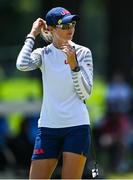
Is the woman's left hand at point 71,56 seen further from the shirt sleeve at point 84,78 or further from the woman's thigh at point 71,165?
the woman's thigh at point 71,165

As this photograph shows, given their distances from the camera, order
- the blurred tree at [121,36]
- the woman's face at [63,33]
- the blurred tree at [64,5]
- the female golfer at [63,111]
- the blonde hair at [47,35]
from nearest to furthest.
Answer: the female golfer at [63,111] < the woman's face at [63,33] < the blonde hair at [47,35] < the blurred tree at [64,5] < the blurred tree at [121,36]

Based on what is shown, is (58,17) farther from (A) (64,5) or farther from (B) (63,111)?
(A) (64,5)

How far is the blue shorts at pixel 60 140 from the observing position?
253 inches

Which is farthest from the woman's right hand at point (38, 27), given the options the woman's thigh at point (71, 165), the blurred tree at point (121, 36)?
the blurred tree at point (121, 36)

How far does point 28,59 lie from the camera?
259 inches

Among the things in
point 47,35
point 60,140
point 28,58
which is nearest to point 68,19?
point 47,35

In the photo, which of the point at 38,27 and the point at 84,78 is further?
the point at 38,27

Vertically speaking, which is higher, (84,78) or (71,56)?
(71,56)

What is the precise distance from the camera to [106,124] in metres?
13.6

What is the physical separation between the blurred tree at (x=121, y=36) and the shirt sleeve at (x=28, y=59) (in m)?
7.94

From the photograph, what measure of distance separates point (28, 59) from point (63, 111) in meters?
0.52

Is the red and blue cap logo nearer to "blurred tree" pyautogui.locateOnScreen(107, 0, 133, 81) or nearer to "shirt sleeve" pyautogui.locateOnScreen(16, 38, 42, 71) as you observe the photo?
"shirt sleeve" pyautogui.locateOnScreen(16, 38, 42, 71)

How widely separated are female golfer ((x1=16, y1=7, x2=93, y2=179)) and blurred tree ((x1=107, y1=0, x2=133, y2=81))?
801cm

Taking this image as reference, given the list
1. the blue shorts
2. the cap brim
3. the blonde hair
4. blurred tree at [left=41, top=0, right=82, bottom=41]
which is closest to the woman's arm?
the blonde hair
